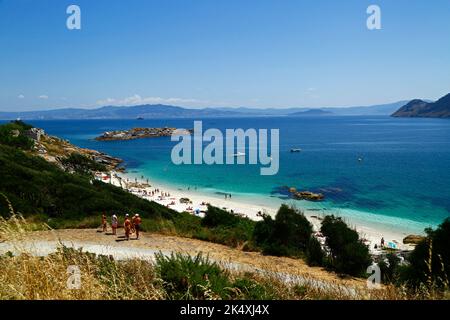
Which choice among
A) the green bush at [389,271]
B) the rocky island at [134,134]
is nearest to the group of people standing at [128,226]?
the green bush at [389,271]

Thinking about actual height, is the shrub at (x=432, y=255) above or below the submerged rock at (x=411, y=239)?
above

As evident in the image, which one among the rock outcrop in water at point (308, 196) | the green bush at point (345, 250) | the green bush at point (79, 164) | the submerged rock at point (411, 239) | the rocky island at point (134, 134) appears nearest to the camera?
the green bush at point (345, 250)

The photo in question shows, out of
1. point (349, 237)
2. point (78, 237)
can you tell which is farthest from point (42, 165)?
point (349, 237)

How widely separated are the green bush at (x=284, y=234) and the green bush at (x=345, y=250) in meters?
1.08

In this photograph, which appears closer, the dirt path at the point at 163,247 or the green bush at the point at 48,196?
the dirt path at the point at 163,247

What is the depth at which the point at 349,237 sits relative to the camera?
13211 mm

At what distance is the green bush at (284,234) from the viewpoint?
1223 centimetres

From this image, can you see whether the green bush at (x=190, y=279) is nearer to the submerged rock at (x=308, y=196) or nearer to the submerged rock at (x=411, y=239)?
the submerged rock at (x=411, y=239)

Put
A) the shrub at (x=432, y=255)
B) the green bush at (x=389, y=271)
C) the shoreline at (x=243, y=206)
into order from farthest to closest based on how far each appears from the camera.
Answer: the shoreline at (x=243, y=206), the shrub at (x=432, y=255), the green bush at (x=389, y=271)

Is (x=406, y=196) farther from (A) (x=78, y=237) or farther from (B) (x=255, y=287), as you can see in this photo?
(B) (x=255, y=287)

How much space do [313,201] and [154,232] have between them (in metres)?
32.5

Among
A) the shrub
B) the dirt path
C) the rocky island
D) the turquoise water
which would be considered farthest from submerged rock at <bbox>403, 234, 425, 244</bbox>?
the rocky island
